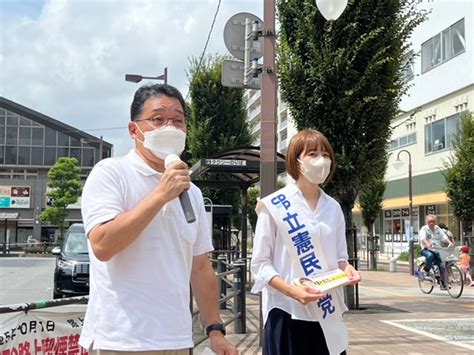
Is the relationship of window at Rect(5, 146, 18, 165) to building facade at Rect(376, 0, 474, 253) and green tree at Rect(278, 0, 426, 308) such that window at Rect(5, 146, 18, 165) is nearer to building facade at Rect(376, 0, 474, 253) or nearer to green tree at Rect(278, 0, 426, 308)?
building facade at Rect(376, 0, 474, 253)

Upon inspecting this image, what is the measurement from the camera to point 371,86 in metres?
10.4

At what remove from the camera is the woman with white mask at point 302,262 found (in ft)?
10.3

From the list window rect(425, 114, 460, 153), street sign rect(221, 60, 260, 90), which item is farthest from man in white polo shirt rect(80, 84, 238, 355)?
window rect(425, 114, 460, 153)

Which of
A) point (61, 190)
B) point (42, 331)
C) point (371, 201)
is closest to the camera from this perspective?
point (42, 331)

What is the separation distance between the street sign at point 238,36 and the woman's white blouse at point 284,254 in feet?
12.4

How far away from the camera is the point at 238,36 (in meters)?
6.87

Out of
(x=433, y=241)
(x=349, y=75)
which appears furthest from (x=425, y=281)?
(x=349, y=75)

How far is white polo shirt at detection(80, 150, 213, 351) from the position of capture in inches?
84.7

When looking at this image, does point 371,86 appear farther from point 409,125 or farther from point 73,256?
point 409,125

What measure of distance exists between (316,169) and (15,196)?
50.9 metres

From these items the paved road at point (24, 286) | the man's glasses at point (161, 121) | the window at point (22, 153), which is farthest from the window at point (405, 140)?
the man's glasses at point (161, 121)

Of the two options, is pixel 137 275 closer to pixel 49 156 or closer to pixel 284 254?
pixel 284 254

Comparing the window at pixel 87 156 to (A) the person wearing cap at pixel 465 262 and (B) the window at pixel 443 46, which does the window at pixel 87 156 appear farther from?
(A) the person wearing cap at pixel 465 262

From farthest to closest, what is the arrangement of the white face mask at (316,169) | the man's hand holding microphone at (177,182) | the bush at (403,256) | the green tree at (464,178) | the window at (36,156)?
the window at (36,156) → the bush at (403,256) → the green tree at (464,178) → the white face mask at (316,169) → the man's hand holding microphone at (177,182)
